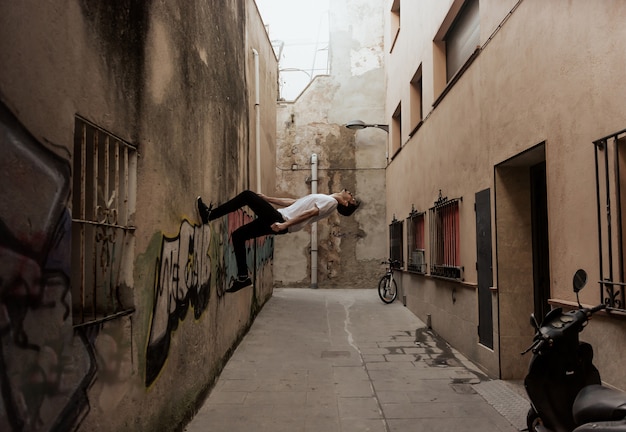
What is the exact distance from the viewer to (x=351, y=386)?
6266mm

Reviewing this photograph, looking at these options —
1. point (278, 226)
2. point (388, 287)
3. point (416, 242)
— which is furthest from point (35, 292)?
point (388, 287)

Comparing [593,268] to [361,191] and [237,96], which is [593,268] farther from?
[361,191]

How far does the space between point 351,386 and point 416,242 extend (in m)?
6.31

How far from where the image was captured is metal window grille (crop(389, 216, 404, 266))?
14.3 meters

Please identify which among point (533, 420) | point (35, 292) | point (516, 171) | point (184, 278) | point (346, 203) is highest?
point (516, 171)

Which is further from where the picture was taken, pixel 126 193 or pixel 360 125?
pixel 360 125

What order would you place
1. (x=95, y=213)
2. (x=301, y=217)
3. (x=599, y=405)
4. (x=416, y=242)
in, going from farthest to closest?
(x=416, y=242), (x=301, y=217), (x=95, y=213), (x=599, y=405)

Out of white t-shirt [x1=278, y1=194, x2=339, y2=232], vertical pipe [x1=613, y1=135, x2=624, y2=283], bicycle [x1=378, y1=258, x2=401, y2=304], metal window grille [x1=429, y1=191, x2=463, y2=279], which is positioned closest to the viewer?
vertical pipe [x1=613, y1=135, x2=624, y2=283]

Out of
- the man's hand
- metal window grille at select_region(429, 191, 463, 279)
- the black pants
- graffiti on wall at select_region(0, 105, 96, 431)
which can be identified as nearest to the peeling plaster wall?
metal window grille at select_region(429, 191, 463, 279)

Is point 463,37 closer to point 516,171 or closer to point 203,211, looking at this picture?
point 516,171

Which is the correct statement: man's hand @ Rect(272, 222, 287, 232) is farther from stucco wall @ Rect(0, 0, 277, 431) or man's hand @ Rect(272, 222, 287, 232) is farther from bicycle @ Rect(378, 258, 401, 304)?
bicycle @ Rect(378, 258, 401, 304)


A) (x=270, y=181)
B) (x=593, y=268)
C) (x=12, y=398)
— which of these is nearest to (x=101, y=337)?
(x=12, y=398)

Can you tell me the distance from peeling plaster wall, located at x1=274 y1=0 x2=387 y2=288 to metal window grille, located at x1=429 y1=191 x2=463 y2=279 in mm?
7781

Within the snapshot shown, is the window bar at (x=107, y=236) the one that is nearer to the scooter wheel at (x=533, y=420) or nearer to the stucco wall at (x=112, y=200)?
the stucco wall at (x=112, y=200)
